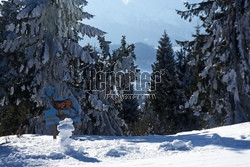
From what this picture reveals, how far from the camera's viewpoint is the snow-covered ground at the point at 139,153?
6650 millimetres

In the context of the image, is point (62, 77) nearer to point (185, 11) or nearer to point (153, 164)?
point (185, 11)

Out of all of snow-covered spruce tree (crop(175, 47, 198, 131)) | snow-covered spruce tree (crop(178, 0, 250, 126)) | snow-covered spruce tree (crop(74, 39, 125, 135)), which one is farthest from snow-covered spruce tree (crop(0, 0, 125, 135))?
snow-covered spruce tree (crop(175, 47, 198, 131))

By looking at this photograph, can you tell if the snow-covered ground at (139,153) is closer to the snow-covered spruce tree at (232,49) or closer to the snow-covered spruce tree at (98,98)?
the snow-covered spruce tree at (232,49)

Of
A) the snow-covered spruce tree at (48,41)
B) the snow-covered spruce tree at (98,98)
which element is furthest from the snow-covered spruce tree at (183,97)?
the snow-covered spruce tree at (48,41)

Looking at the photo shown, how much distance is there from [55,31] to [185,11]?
23.2ft

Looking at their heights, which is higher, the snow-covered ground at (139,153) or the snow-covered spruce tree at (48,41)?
the snow-covered spruce tree at (48,41)

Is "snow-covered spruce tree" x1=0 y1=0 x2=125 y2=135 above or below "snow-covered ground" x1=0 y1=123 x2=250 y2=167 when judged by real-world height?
above

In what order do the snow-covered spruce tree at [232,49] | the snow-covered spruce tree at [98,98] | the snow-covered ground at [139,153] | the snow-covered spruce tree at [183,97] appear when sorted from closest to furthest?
the snow-covered ground at [139,153] → the snow-covered spruce tree at [232,49] → the snow-covered spruce tree at [98,98] → the snow-covered spruce tree at [183,97]

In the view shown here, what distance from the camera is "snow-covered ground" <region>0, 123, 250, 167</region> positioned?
6.65 metres

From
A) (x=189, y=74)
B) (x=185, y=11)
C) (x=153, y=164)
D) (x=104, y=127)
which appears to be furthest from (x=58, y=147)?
(x=189, y=74)

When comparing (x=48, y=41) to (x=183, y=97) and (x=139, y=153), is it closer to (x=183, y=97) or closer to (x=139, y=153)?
(x=139, y=153)

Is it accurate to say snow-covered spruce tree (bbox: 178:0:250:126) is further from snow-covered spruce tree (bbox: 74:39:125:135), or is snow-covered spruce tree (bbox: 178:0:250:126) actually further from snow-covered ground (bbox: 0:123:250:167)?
snow-covered ground (bbox: 0:123:250:167)

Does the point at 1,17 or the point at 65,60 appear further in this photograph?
the point at 1,17

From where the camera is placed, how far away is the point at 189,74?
34031 mm
